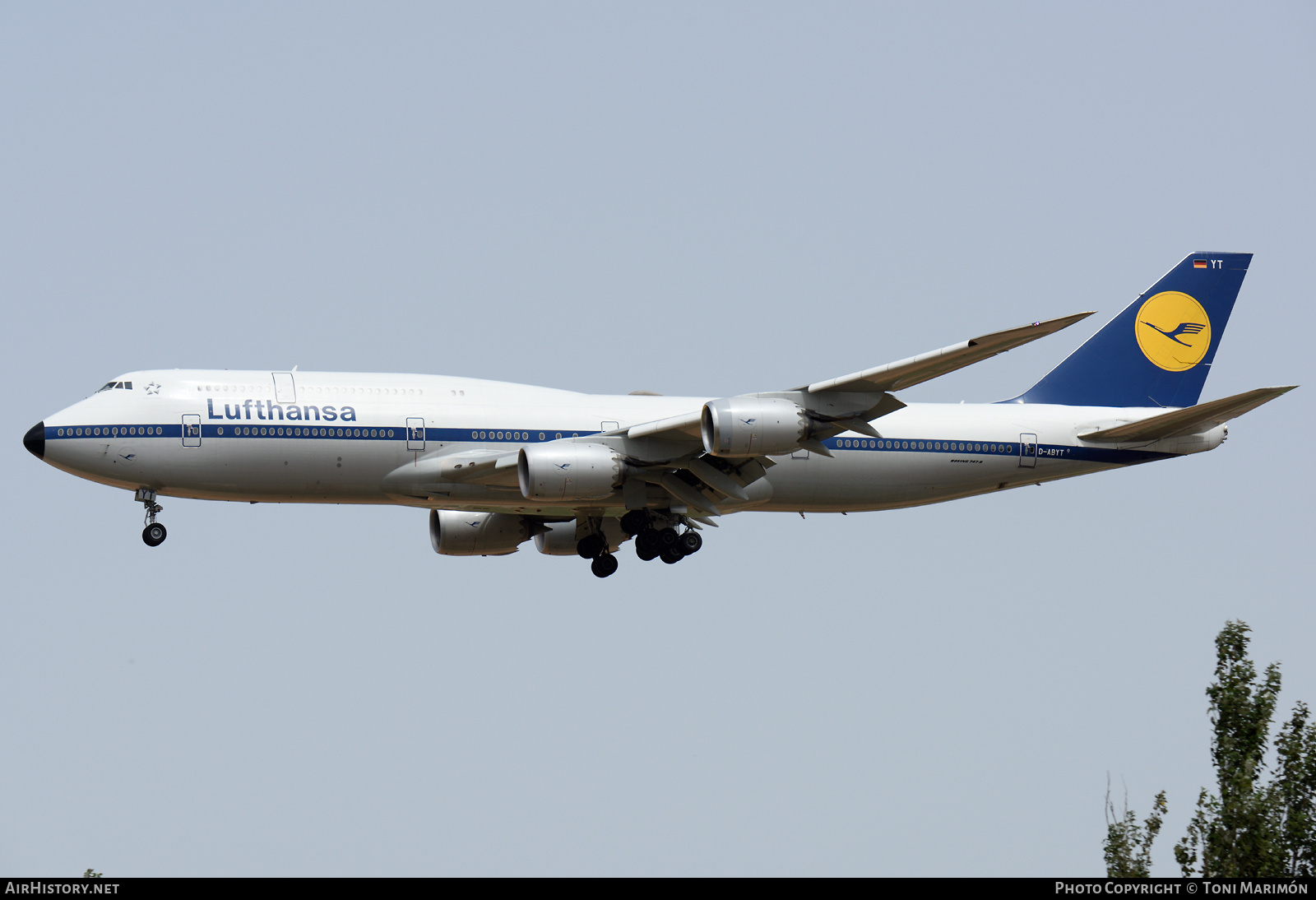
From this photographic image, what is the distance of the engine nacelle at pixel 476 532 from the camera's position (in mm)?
46156

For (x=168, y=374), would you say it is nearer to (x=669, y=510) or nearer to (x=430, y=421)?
(x=430, y=421)

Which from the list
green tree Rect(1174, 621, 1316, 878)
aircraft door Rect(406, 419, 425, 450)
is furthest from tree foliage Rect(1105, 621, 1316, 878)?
aircraft door Rect(406, 419, 425, 450)

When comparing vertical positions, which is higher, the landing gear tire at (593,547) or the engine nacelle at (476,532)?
the engine nacelle at (476,532)

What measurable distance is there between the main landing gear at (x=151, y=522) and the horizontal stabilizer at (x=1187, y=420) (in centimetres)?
2404

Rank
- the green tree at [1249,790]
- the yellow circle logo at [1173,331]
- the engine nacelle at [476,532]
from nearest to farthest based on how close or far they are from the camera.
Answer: the green tree at [1249,790]
the engine nacelle at [476,532]
the yellow circle logo at [1173,331]

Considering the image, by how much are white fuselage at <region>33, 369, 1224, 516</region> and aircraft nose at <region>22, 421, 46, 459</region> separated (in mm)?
153

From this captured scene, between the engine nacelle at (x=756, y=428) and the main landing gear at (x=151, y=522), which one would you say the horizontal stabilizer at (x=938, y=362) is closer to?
the engine nacelle at (x=756, y=428)

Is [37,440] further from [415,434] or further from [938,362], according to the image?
[938,362]

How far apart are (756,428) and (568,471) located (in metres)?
4.56

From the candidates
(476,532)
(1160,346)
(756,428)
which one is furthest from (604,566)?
(1160,346)

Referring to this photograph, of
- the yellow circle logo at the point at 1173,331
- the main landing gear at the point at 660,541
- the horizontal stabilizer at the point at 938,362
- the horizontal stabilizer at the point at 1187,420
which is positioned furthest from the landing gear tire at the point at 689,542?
the yellow circle logo at the point at 1173,331

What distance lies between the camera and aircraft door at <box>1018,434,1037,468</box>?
43.8 m

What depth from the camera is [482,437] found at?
4038 centimetres

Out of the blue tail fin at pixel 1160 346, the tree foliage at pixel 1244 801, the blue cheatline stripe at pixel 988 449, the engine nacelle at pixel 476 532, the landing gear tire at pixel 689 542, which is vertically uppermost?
the blue tail fin at pixel 1160 346
